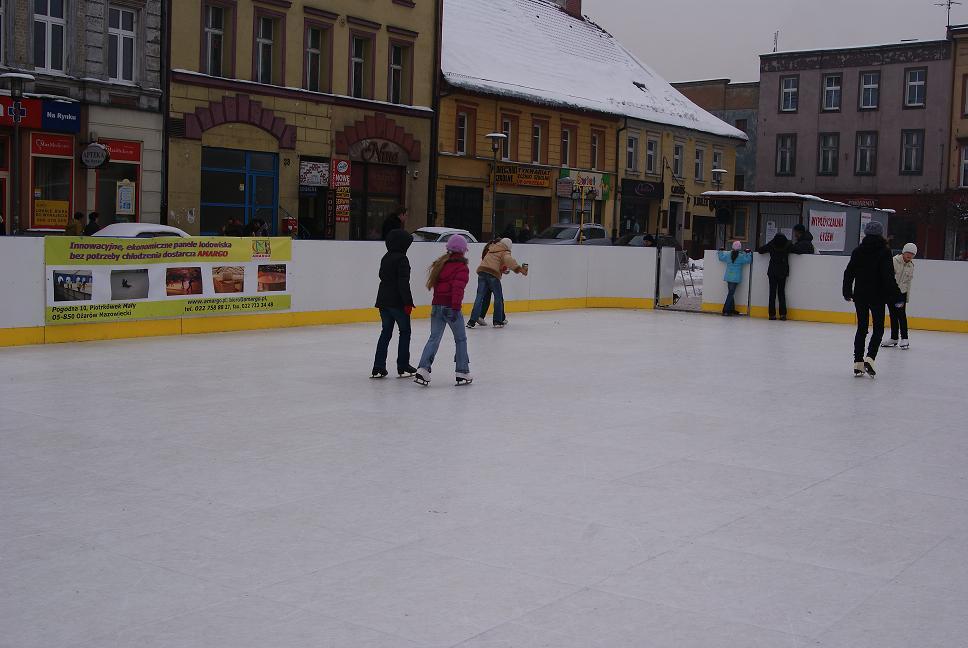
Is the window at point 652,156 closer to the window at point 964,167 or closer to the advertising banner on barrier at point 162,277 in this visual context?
the window at point 964,167

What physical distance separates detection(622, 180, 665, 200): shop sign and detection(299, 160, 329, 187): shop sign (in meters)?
18.1

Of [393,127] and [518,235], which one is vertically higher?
[393,127]

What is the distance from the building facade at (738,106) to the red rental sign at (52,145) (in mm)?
45976

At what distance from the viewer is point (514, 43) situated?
45.2 m

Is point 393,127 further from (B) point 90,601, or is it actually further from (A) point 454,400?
(B) point 90,601

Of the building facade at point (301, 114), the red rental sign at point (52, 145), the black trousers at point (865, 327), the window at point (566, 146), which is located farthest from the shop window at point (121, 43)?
the window at point (566, 146)

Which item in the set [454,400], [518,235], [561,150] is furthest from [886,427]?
[561,150]

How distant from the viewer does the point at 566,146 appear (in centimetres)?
4525

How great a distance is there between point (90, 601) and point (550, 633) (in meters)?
2.04

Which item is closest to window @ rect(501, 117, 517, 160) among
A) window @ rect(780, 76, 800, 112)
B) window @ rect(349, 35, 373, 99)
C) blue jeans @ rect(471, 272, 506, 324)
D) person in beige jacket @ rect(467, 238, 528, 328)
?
window @ rect(349, 35, 373, 99)

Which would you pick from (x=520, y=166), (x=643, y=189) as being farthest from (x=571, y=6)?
(x=520, y=166)

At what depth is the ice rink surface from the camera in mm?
5090

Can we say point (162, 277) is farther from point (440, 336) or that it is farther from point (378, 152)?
point (378, 152)

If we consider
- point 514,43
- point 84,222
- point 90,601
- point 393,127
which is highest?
point 514,43
